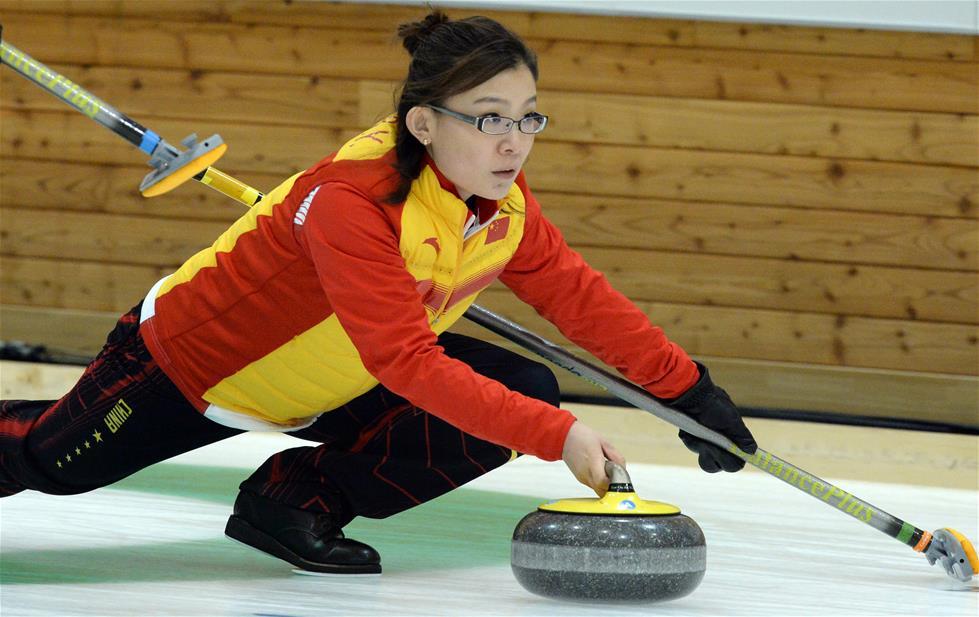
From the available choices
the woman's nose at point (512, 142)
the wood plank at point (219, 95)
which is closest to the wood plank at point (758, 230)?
the wood plank at point (219, 95)

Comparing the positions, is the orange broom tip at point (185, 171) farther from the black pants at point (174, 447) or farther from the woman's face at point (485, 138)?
the woman's face at point (485, 138)

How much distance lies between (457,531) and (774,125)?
2.46m

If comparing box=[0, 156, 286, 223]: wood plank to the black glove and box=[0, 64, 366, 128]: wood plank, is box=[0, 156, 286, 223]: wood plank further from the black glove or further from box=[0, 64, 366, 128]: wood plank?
the black glove

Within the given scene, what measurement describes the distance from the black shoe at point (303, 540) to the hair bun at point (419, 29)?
27.4 inches

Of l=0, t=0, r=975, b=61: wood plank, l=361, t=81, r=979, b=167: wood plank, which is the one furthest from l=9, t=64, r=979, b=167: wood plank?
l=0, t=0, r=975, b=61: wood plank

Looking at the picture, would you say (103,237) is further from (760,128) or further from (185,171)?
(185,171)

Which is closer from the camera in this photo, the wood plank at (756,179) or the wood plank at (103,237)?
the wood plank at (756,179)

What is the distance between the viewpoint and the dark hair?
1.77 meters

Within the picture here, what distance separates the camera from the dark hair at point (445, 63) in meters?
1.77

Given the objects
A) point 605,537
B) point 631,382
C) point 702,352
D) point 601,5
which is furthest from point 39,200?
point 605,537

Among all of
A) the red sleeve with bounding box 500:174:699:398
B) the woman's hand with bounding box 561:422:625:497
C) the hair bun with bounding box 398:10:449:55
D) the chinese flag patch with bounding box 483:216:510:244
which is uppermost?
the hair bun with bounding box 398:10:449:55

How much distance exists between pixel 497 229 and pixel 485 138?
7.9 inches

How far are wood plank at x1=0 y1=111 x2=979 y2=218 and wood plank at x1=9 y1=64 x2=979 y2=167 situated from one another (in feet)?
0.11

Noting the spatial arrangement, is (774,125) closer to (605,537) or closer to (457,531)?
(457,531)
